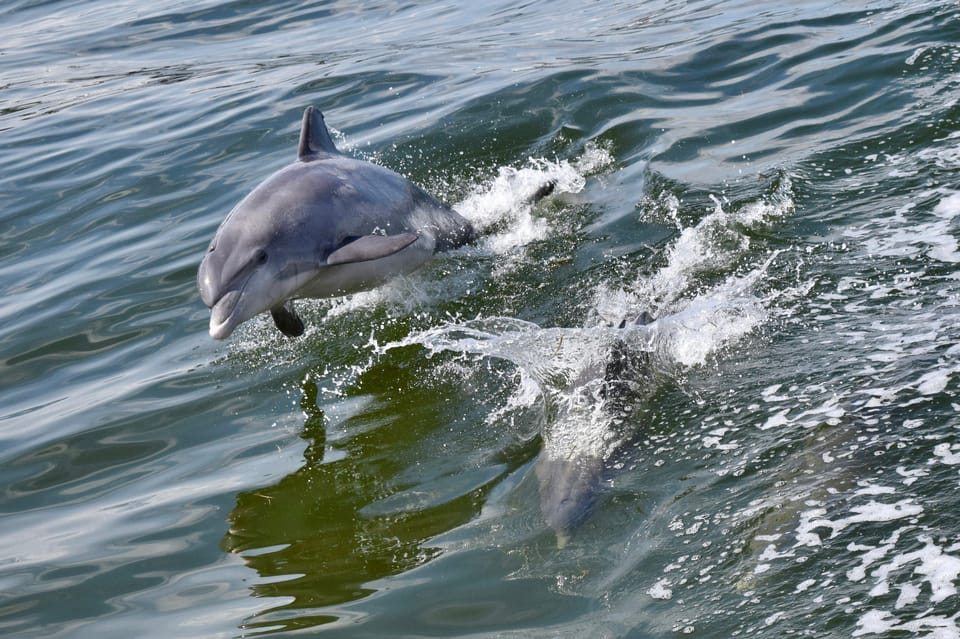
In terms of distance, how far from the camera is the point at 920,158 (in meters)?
9.27

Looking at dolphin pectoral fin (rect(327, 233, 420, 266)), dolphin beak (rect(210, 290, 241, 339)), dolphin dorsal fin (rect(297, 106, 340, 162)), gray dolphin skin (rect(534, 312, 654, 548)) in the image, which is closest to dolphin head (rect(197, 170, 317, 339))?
dolphin beak (rect(210, 290, 241, 339))

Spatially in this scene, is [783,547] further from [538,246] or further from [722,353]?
[538,246]

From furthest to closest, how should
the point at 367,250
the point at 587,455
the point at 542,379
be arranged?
the point at 367,250 < the point at 542,379 < the point at 587,455

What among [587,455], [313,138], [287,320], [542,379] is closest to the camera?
[587,455]

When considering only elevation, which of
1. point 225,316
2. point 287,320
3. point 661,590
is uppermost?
point 225,316

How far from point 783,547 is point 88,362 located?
5.77 metres

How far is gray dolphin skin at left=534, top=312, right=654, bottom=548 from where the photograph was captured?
546 cm

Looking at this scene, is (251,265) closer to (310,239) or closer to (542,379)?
(310,239)

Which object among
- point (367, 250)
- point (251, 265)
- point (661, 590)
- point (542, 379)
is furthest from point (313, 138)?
point (661, 590)

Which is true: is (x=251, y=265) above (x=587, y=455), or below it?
above

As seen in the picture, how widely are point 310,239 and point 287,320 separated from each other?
0.56 meters

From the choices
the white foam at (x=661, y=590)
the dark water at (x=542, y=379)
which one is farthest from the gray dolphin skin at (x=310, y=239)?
the white foam at (x=661, y=590)

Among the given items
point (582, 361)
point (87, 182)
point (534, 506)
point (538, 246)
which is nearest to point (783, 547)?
point (534, 506)

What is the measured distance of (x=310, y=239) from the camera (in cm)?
763
